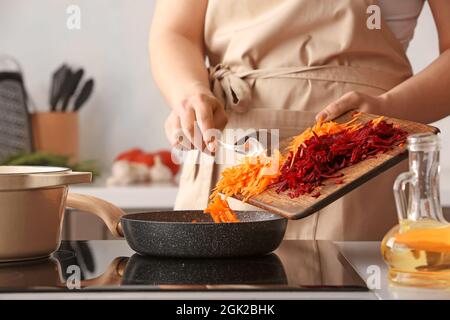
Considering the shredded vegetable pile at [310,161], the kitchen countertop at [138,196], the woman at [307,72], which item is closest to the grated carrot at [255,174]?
the shredded vegetable pile at [310,161]

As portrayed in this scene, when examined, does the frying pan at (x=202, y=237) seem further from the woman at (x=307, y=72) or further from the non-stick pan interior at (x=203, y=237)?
the woman at (x=307, y=72)

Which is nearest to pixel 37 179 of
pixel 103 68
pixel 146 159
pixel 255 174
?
pixel 255 174

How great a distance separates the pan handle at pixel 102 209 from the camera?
107 cm

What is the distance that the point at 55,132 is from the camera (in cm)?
270

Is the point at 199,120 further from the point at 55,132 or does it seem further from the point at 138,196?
the point at 55,132

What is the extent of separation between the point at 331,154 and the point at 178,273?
295 millimetres

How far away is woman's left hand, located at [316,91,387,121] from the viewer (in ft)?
4.00

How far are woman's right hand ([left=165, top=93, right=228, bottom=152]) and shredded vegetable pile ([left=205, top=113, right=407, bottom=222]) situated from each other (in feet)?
0.24

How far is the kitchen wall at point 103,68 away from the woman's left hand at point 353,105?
157cm
